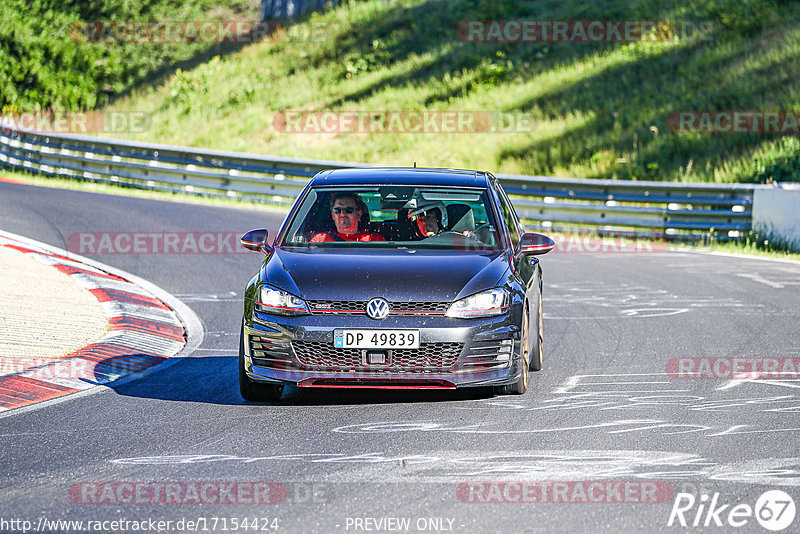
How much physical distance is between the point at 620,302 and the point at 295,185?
1216 cm

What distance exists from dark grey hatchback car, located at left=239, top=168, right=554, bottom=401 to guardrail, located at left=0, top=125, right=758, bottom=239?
12.5m

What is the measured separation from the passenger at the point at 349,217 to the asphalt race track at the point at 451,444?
1.18m

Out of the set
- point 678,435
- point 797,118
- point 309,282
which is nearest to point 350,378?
point 309,282

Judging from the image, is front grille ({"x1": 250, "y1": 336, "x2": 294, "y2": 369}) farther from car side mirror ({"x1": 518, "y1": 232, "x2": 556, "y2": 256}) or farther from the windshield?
car side mirror ({"x1": 518, "y1": 232, "x2": 556, "y2": 256})

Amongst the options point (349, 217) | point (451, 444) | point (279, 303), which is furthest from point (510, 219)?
point (451, 444)

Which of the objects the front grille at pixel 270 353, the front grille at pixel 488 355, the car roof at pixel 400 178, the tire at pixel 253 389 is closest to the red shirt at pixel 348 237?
the car roof at pixel 400 178

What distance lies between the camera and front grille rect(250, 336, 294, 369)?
747 centimetres

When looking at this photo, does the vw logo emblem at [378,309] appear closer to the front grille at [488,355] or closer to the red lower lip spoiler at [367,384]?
the red lower lip spoiler at [367,384]

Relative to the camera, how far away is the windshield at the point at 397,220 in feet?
27.7

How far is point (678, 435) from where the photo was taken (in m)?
6.86

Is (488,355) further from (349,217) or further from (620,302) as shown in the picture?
(620,302)

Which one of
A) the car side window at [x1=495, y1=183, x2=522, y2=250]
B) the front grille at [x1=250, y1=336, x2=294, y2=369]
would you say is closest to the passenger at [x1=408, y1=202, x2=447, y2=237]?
the car side window at [x1=495, y1=183, x2=522, y2=250]

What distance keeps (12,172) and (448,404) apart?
24078 millimetres

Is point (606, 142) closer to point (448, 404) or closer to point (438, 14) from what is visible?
point (438, 14)
